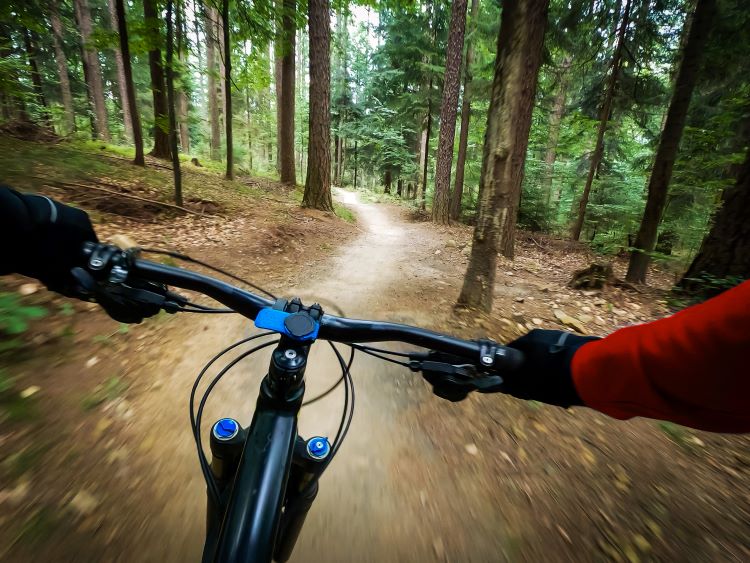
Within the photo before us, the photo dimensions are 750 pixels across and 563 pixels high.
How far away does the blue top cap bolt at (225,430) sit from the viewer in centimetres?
125

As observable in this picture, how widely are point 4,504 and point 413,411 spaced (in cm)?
281

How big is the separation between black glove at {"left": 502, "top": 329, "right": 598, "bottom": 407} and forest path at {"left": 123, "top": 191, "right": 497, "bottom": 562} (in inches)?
61.5

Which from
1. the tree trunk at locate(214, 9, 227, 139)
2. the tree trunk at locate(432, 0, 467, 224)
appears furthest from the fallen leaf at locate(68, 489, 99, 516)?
the tree trunk at locate(432, 0, 467, 224)

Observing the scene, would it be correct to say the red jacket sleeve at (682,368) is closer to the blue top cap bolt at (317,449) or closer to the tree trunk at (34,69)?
the blue top cap bolt at (317,449)

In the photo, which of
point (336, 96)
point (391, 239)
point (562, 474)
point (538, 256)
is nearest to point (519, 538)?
point (562, 474)

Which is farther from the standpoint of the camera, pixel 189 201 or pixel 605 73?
pixel 605 73

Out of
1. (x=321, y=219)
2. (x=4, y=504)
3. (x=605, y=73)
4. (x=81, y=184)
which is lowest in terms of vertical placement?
(x=4, y=504)

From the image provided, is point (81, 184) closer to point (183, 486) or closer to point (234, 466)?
point (183, 486)

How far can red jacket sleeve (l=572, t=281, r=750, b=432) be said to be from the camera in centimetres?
78

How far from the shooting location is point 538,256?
11.9 m

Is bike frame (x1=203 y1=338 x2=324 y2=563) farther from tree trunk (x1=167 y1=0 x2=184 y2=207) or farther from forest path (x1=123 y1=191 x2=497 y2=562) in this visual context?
tree trunk (x1=167 y1=0 x2=184 y2=207)

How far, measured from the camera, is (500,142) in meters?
4.13

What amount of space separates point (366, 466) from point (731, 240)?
281 inches

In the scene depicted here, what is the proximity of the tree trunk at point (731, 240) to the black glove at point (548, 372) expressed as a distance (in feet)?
22.7
